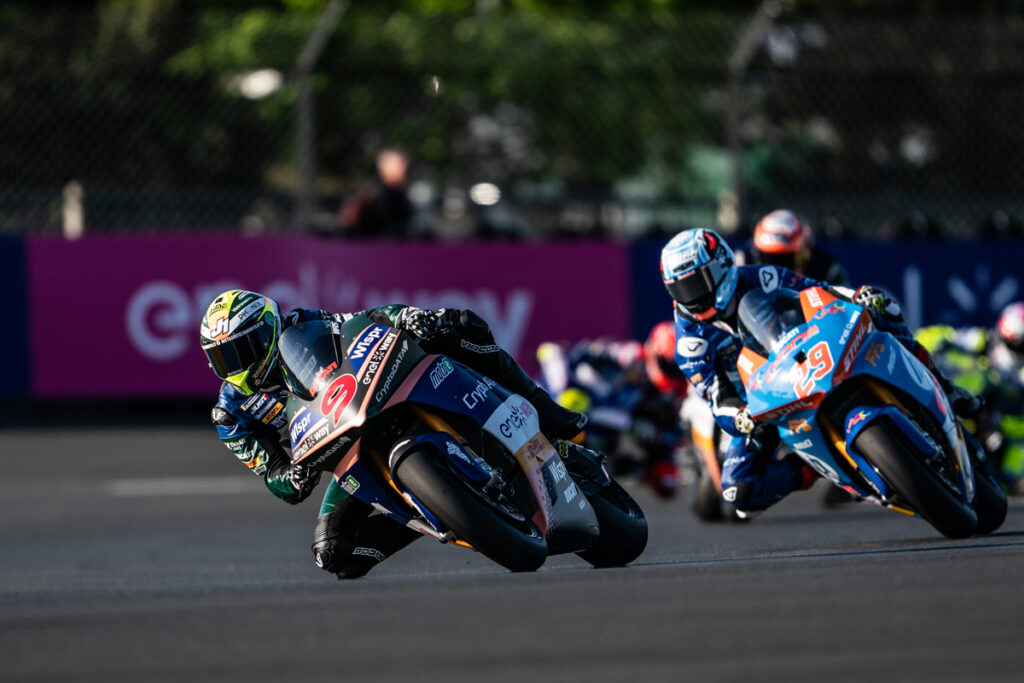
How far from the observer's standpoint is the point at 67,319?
15.5 m

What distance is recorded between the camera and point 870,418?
6.93m

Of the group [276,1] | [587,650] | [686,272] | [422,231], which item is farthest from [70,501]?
[276,1]

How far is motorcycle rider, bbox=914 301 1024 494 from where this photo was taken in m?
10.5

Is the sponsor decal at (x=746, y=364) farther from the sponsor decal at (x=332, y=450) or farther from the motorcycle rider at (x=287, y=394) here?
the sponsor decal at (x=332, y=450)

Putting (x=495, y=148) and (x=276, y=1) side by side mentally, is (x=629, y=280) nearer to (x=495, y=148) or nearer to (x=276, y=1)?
(x=495, y=148)

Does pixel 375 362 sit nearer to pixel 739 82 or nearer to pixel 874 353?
pixel 874 353

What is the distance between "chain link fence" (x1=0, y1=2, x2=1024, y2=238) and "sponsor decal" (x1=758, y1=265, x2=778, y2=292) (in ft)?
27.8

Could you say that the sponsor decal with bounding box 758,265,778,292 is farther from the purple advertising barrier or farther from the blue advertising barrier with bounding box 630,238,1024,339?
the blue advertising barrier with bounding box 630,238,1024,339

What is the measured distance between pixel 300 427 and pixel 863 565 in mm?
2122

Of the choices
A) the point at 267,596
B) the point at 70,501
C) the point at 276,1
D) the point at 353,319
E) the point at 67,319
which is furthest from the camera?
the point at 276,1

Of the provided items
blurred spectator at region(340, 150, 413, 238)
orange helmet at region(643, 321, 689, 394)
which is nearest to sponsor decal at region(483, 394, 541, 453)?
orange helmet at region(643, 321, 689, 394)

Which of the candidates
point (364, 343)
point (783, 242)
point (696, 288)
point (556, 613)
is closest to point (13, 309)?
point (783, 242)

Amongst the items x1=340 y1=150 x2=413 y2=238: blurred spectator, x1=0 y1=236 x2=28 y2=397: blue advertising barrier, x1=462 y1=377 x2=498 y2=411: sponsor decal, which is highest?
x1=462 y1=377 x2=498 y2=411: sponsor decal

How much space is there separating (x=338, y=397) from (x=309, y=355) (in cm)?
26
